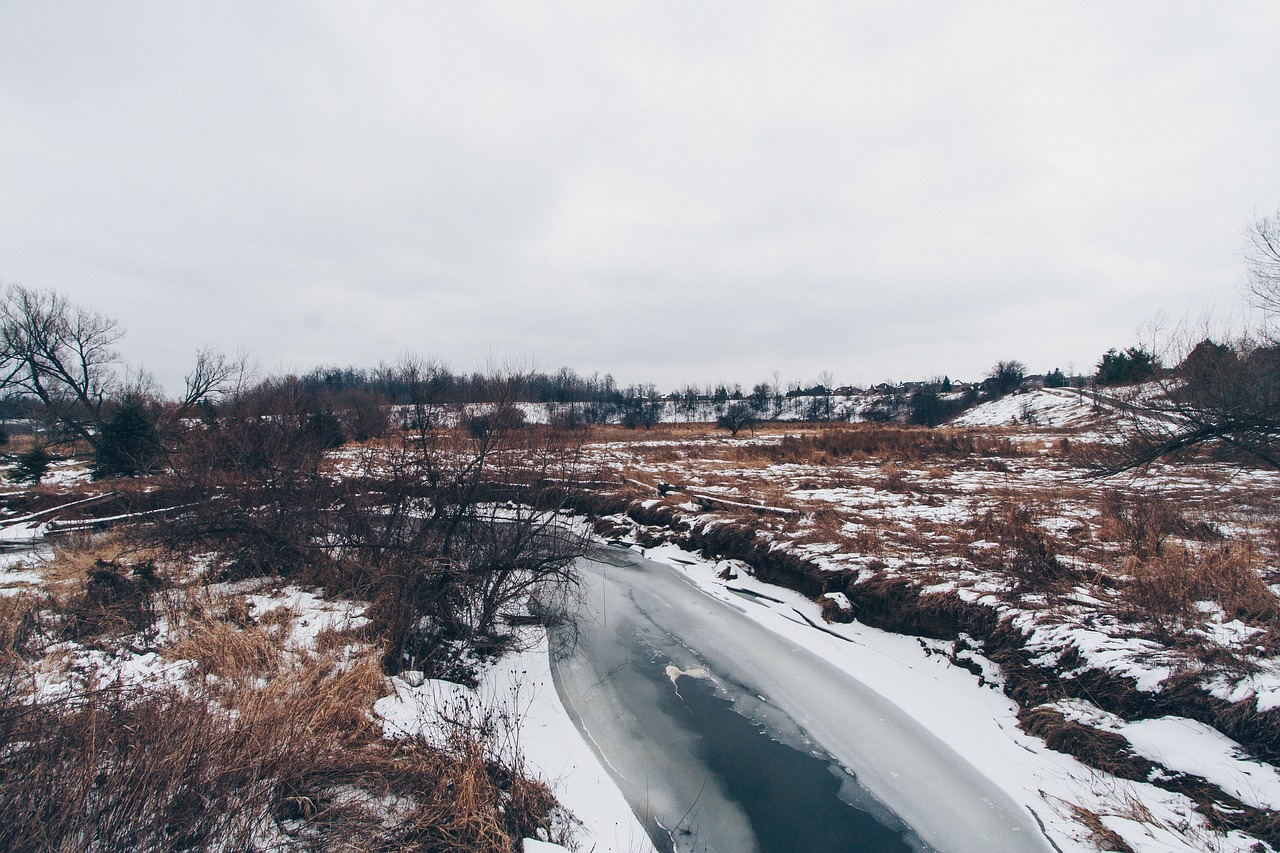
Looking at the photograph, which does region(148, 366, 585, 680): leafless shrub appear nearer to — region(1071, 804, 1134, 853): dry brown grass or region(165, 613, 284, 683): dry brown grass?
region(165, 613, 284, 683): dry brown grass

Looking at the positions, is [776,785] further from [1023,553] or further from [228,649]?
[228,649]

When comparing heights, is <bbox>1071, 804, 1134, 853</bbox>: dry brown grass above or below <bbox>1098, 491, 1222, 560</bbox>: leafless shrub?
below

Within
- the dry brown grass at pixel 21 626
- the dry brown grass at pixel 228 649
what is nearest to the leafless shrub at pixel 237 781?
the dry brown grass at pixel 228 649

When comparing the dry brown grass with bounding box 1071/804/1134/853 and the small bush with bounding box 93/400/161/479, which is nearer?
the dry brown grass with bounding box 1071/804/1134/853

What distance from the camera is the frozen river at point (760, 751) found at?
17.2 ft

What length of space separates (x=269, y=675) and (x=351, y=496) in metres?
5.20

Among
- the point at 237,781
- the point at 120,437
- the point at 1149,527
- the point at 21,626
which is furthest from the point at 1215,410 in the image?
the point at 120,437

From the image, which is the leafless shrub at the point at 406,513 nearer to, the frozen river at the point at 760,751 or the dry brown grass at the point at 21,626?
the frozen river at the point at 760,751

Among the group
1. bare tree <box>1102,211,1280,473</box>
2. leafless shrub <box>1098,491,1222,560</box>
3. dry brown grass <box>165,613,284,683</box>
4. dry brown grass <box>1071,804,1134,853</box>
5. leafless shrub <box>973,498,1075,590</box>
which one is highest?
bare tree <box>1102,211,1280,473</box>

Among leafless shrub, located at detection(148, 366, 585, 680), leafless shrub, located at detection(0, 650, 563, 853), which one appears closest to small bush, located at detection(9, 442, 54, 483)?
leafless shrub, located at detection(148, 366, 585, 680)

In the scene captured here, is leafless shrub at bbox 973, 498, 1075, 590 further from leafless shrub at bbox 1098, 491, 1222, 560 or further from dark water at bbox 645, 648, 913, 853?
dark water at bbox 645, 648, 913, 853

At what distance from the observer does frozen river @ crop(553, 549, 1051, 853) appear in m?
5.23

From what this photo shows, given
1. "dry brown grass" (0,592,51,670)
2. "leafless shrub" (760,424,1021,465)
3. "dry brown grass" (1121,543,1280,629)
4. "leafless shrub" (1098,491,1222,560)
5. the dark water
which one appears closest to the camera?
the dark water

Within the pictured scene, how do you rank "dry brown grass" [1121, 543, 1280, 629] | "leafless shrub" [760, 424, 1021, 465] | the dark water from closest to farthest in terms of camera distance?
the dark water < "dry brown grass" [1121, 543, 1280, 629] < "leafless shrub" [760, 424, 1021, 465]
